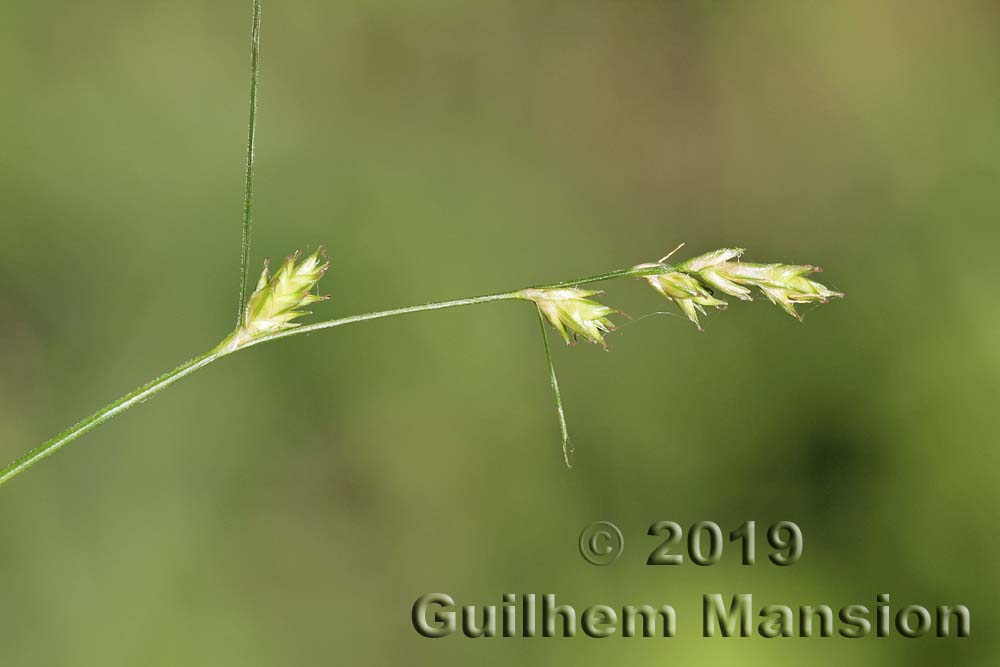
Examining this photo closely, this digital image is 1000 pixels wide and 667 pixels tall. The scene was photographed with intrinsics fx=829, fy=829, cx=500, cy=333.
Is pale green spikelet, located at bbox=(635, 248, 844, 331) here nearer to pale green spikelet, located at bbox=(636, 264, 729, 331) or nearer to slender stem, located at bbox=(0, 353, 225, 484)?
pale green spikelet, located at bbox=(636, 264, 729, 331)

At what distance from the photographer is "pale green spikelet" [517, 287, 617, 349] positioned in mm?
1049

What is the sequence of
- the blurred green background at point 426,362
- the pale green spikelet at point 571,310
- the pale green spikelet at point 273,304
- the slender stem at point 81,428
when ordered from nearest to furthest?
1. the slender stem at point 81,428
2. the pale green spikelet at point 273,304
3. the pale green spikelet at point 571,310
4. the blurred green background at point 426,362

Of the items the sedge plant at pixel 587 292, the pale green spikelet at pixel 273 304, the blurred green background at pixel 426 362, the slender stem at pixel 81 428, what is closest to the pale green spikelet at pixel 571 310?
the sedge plant at pixel 587 292

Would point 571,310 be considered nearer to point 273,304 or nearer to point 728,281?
point 728,281

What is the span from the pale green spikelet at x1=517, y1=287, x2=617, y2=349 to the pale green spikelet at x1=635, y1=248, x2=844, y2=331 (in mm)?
91

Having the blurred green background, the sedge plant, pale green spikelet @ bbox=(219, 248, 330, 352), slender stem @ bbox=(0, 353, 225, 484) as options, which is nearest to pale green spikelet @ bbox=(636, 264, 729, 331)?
the sedge plant

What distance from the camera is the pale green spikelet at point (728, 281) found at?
107 centimetres

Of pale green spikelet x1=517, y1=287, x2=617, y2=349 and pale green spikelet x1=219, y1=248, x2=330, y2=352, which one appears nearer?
pale green spikelet x1=219, y1=248, x2=330, y2=352

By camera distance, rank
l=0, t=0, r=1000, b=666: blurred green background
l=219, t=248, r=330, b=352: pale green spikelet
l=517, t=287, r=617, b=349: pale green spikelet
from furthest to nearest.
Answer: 1. l=0, t=0, r=1000, b=666: blurred green background
2. l=517, t=287, r=617, b=349: pale green spikelet
3. l=219, t=248, r=330, b=352: pale green spikelet

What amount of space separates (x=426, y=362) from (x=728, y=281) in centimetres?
168

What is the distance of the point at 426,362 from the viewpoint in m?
2.68

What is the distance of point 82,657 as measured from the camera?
88.7 inches

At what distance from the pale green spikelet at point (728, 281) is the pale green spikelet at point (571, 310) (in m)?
0.09

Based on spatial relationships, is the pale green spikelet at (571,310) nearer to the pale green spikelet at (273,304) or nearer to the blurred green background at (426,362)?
the pale green spikelet at (273,304)
